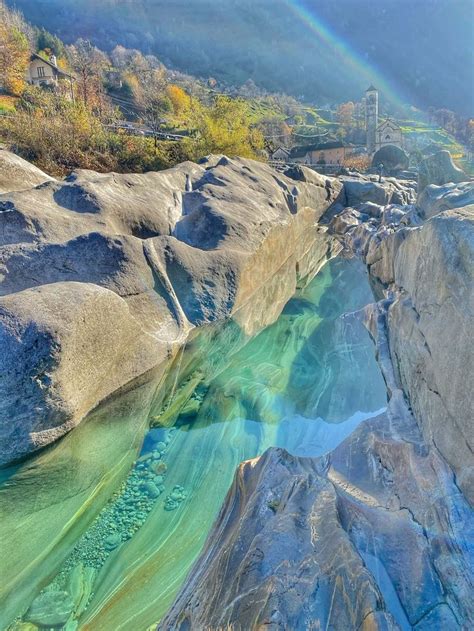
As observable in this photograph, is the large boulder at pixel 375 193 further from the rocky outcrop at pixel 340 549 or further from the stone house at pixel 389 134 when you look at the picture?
the stone house at pixel 389 134

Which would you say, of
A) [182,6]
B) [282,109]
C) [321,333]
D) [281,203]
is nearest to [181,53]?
[182,6]

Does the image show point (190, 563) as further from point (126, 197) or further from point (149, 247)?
point (126, 197)

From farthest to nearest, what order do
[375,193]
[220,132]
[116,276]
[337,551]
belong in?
[220,132] < [375,193] < [116,276] < [337,551]

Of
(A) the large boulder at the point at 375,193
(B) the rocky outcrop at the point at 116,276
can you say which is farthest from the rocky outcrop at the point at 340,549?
(A) the large boulder at the point at 375,193

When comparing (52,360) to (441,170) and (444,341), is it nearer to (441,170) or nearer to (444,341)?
(444,341)

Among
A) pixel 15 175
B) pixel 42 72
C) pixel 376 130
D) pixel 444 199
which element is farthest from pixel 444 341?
pixel 376 130

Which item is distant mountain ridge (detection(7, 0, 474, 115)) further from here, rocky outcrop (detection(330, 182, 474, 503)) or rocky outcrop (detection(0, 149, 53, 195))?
rocky outcrop (detection(330, 182, 474, 503))

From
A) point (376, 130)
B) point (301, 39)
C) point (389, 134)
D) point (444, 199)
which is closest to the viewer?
point (444, 199)
